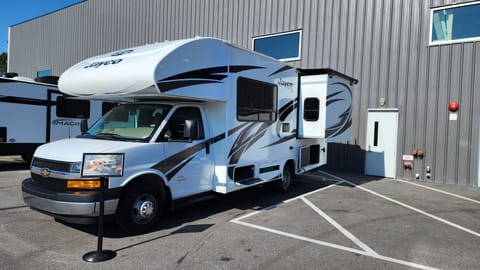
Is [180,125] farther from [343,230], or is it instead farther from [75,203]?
[343,230]

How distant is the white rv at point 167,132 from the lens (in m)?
4.73

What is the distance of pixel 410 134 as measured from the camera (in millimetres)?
11297

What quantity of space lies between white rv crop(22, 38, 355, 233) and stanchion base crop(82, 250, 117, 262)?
1.68 feet

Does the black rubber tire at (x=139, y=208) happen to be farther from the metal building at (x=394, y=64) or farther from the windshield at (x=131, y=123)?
the metal building at (x=394, y=64)

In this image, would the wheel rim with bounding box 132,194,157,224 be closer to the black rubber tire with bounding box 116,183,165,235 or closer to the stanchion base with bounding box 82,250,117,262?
the black rubber tire with bounding box 116,183,165,235

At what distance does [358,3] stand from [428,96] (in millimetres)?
3961

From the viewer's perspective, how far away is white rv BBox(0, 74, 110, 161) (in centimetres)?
1069

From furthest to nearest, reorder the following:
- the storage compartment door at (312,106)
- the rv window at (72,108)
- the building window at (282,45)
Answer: the building window at (282,45) < the rv window at (72,108) < the storage compartment door at (312,106)

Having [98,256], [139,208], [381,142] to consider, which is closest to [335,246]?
[139,208]

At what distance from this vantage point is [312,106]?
8.55m

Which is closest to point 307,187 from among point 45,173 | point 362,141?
point 362,141

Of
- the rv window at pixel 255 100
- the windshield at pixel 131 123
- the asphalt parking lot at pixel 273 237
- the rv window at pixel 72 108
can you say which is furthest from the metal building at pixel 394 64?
the windshield at pixel 131 123

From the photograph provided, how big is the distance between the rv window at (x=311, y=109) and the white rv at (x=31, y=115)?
23.3 ft

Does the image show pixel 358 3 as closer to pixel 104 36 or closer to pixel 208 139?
pixel 208 139
